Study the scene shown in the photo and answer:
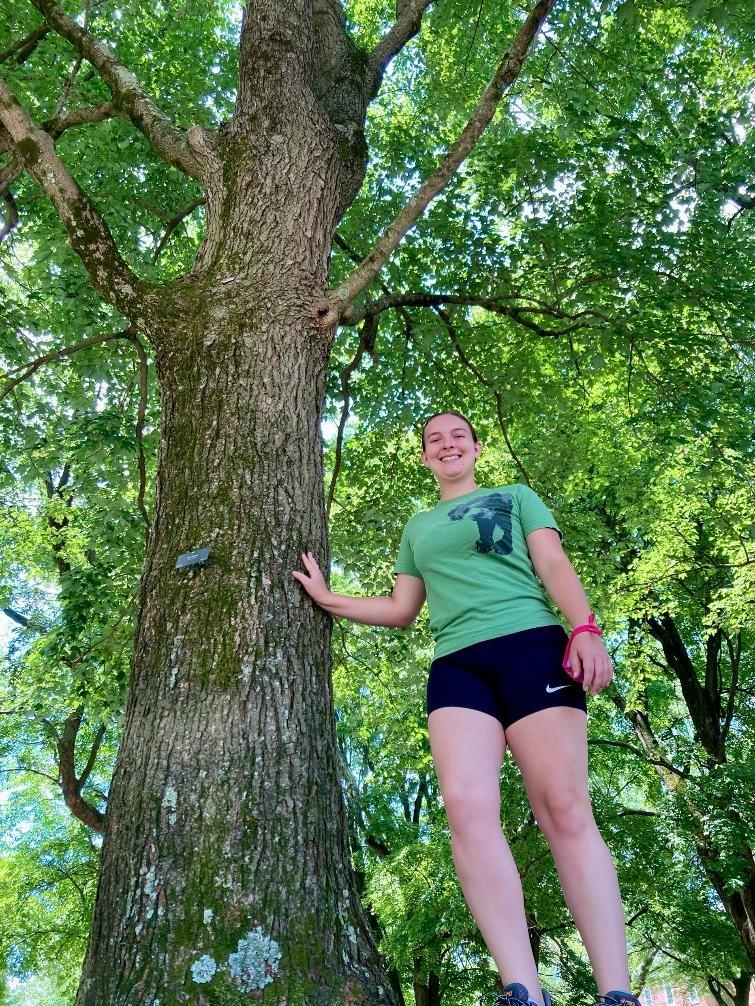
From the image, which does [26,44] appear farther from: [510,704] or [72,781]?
[72,781]

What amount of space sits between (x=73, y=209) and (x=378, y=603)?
249 centimetres

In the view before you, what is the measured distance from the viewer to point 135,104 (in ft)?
14.7

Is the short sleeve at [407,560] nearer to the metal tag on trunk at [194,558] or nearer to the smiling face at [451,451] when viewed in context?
the smiling face at [451,451]

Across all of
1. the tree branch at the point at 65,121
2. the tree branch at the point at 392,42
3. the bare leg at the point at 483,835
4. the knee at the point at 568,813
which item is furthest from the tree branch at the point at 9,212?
the knee at the point at 568,813

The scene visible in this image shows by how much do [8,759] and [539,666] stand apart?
1815 centimetres

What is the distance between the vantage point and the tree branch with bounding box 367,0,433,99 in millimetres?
5363

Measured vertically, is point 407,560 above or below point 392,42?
below

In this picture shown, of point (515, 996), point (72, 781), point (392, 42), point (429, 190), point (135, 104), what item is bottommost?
point (515, 996)

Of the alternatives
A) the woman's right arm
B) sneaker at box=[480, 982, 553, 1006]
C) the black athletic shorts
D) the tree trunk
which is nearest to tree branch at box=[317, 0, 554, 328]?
the tree trunk

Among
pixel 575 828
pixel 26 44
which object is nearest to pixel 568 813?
pixel 575 828

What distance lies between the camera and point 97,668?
22.5 ft

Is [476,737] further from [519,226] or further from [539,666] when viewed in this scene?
[519,226]

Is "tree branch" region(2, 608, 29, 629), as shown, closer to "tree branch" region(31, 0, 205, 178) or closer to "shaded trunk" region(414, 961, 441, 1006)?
"shaded trunk" region(414, 961, 441, 1006)

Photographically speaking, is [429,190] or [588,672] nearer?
[588,672]
